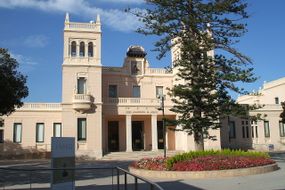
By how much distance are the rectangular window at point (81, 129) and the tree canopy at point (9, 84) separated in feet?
46.8

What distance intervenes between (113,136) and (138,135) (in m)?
2.81

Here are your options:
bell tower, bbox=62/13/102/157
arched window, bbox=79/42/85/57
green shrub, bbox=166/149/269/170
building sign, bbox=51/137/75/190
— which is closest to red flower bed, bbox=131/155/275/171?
green shrub, bbox=166/149/269/170

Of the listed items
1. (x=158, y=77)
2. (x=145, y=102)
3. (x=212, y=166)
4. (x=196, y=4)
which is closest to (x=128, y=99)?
(x=145, y=102)

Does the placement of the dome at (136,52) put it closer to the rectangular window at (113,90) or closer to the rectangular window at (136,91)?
the rectangular window at (136,91)

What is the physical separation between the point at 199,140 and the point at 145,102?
16046 mm

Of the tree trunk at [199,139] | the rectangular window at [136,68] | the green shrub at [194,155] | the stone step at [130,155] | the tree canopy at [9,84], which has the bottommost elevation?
the stone step at [130,155]

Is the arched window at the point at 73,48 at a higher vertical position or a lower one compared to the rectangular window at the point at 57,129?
higher

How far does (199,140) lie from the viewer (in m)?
24.3

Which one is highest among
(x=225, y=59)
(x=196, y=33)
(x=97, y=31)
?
(x=97, y=31)

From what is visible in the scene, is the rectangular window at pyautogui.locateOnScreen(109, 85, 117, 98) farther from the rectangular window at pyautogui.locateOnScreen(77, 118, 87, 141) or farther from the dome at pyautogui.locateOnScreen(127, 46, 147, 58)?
the rectangular window at pyautogui.locateOnScreen(77, 118, 87, 141)

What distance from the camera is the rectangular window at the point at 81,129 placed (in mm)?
37562

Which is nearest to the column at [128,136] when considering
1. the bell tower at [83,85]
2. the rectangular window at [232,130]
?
the bell tower at [83,85]

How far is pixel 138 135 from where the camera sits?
Answer: 4269cm

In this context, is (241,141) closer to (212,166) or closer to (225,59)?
(225,59)
